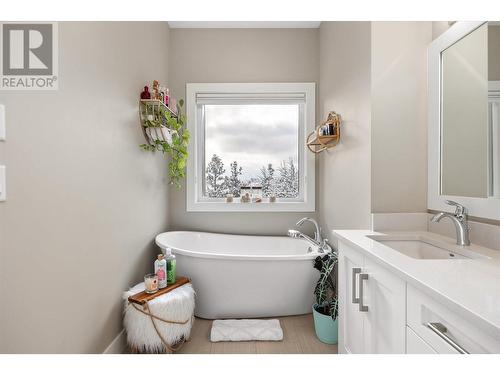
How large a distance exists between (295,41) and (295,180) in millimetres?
1488

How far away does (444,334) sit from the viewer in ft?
2.53

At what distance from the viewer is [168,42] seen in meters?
2.93

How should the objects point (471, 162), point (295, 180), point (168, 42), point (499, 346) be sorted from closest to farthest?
1. point (499, 346)
2. point (471, 162)
3. point (168, 42)
4. point (295, 180)

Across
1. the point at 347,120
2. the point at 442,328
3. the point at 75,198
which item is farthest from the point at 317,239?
the point at 75,198

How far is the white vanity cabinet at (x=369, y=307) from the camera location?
1.00 meters

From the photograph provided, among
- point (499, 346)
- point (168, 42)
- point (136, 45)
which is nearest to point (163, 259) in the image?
point (136, 45)

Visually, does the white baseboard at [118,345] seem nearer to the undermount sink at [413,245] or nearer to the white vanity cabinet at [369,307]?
the white vanity cabinet at [369,307]

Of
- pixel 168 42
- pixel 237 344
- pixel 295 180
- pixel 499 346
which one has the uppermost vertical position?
pixel 168 42

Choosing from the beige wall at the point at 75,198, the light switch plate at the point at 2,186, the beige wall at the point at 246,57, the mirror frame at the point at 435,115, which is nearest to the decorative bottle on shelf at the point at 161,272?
the beige wall at the point at 75,198

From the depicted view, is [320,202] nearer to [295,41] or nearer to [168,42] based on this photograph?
[295,41]

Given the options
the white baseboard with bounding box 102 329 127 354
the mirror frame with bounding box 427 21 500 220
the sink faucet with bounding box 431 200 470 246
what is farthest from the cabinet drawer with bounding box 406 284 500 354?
the white baseboard with bounding box 102 329 127 354

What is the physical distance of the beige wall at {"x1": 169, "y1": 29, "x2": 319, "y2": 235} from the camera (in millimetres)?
2979

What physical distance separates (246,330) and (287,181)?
5.27 feet

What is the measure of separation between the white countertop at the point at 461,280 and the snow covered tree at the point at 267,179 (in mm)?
1899
